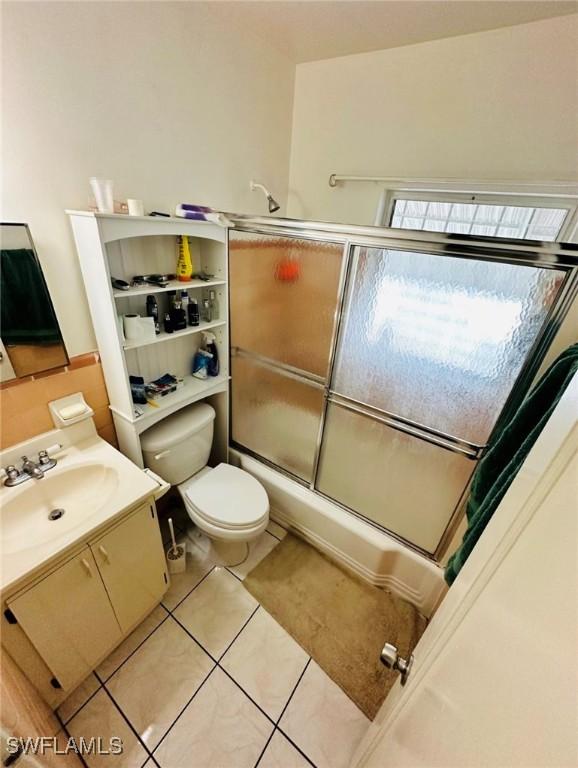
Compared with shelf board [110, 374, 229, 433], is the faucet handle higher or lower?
lower

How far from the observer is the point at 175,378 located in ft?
5.45

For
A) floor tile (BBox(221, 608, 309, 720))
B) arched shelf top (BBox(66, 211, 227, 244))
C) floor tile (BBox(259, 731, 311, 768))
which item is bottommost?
floor tile (BBox(259, 731, 311, 768))

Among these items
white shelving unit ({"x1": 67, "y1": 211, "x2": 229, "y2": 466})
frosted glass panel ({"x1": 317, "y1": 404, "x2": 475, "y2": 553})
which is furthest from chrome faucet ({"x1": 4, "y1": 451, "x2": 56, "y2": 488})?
frosted glass panel ({"x1": 317, "y1": 404, "x2": 475, "y2": 553})

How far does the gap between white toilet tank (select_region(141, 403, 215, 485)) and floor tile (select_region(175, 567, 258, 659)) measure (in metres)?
0.56

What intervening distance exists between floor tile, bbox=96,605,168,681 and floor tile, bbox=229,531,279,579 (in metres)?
Result: 0.38

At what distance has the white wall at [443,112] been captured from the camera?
1180 mm

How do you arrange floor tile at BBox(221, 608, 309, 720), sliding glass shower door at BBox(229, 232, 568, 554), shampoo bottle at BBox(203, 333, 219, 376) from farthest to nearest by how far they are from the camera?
shampoo bottle at BBox(203, 333, 219, 376)
floor tile at BBox(221, 608, 309, 720)
sliding glass shower door at BBox(229, 232, 568, 554)

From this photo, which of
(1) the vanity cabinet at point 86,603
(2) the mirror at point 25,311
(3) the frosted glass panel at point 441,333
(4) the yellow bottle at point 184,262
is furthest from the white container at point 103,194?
(1) the vanity cabinet at point 86,603

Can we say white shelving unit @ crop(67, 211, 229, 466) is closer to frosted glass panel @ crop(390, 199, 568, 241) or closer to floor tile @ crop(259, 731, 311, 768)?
frosted glass panel @ crop(390, 199, 568, 241)

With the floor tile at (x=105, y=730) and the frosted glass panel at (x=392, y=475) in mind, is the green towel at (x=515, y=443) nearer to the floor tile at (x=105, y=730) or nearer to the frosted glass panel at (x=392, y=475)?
the frosted glass panel at (x=392, y=475)

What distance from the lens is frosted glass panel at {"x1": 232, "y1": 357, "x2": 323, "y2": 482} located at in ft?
5.42

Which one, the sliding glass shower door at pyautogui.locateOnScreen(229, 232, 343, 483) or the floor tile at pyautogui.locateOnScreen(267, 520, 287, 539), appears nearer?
the sliding glass shower door at pyautogui.locateOnScreen(229, 232, 343, 483)

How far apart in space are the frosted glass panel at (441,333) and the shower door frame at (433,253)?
0.9 inches

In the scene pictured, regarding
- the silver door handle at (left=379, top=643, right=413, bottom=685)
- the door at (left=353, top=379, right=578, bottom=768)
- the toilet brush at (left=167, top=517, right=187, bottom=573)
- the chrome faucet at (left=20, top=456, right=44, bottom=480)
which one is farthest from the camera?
the toilet brush at (left=167, top=517, right=187, bottom=573)
